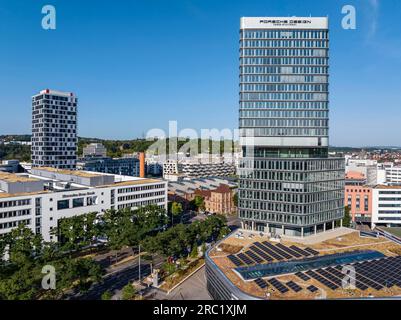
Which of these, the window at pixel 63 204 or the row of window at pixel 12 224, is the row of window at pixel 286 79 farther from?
the row of window at pixel 12 224

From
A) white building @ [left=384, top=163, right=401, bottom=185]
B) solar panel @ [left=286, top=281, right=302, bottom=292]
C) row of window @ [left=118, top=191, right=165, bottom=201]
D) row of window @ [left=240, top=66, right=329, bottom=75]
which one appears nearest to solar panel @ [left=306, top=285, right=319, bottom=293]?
solar panel @ [left=286, top=281, right=302, bottom=292]

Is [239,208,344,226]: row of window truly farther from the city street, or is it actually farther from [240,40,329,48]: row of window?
[240,40,329,48]: row of window

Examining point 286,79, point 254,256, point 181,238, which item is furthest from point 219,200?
point 254,256

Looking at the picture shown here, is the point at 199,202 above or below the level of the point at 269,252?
below

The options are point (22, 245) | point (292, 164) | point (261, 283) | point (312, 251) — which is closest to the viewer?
point (261, 283)

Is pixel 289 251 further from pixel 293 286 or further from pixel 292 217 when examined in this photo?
pixel 292 217

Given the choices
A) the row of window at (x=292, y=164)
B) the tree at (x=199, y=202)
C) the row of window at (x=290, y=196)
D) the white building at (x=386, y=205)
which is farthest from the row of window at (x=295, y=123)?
the tree at (x=199, y=202)
